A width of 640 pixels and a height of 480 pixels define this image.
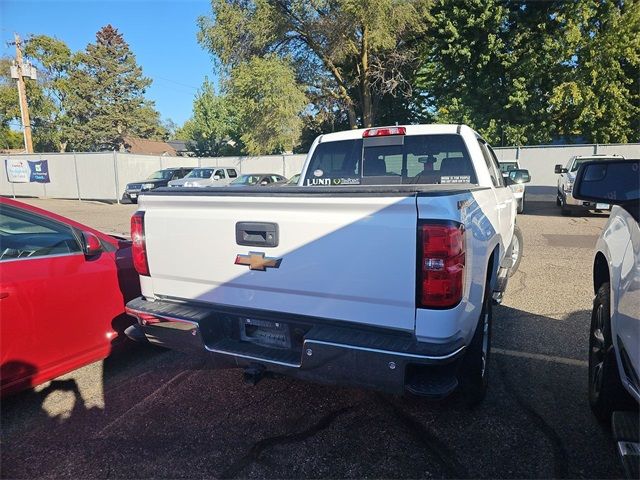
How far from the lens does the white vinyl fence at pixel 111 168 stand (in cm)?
2205

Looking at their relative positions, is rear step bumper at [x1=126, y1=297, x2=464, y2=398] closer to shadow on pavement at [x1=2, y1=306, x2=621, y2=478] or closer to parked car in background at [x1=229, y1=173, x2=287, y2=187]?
shadow on pavement at [x1=2, y1=306, x2=621, y2=478]

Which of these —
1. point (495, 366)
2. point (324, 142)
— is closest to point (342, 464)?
point (495, 366)

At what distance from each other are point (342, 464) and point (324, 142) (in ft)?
11.3

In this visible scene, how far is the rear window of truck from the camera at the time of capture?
13.9 ft

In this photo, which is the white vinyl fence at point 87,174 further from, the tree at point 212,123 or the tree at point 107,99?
the tree at point 107,99

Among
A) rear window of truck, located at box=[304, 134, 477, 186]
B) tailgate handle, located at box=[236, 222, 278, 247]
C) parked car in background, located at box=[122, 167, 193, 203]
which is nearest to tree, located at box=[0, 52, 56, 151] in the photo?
parked car in background, located at box=[122, 167, 193, 203]

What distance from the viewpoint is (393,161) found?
4496 mm

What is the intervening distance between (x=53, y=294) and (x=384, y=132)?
3268mm

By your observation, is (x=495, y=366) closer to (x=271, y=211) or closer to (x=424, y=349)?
(x=424, y=349)

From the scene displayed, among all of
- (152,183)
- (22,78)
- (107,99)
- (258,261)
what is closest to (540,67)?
(152,183)

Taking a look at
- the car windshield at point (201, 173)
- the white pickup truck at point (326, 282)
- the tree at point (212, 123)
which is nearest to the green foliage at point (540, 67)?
the car windshield at point (201, 173)

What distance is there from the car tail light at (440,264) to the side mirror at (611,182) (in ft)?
2.78

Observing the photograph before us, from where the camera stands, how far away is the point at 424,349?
2242mm

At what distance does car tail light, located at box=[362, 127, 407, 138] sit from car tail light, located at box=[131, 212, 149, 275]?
8.08 ft
